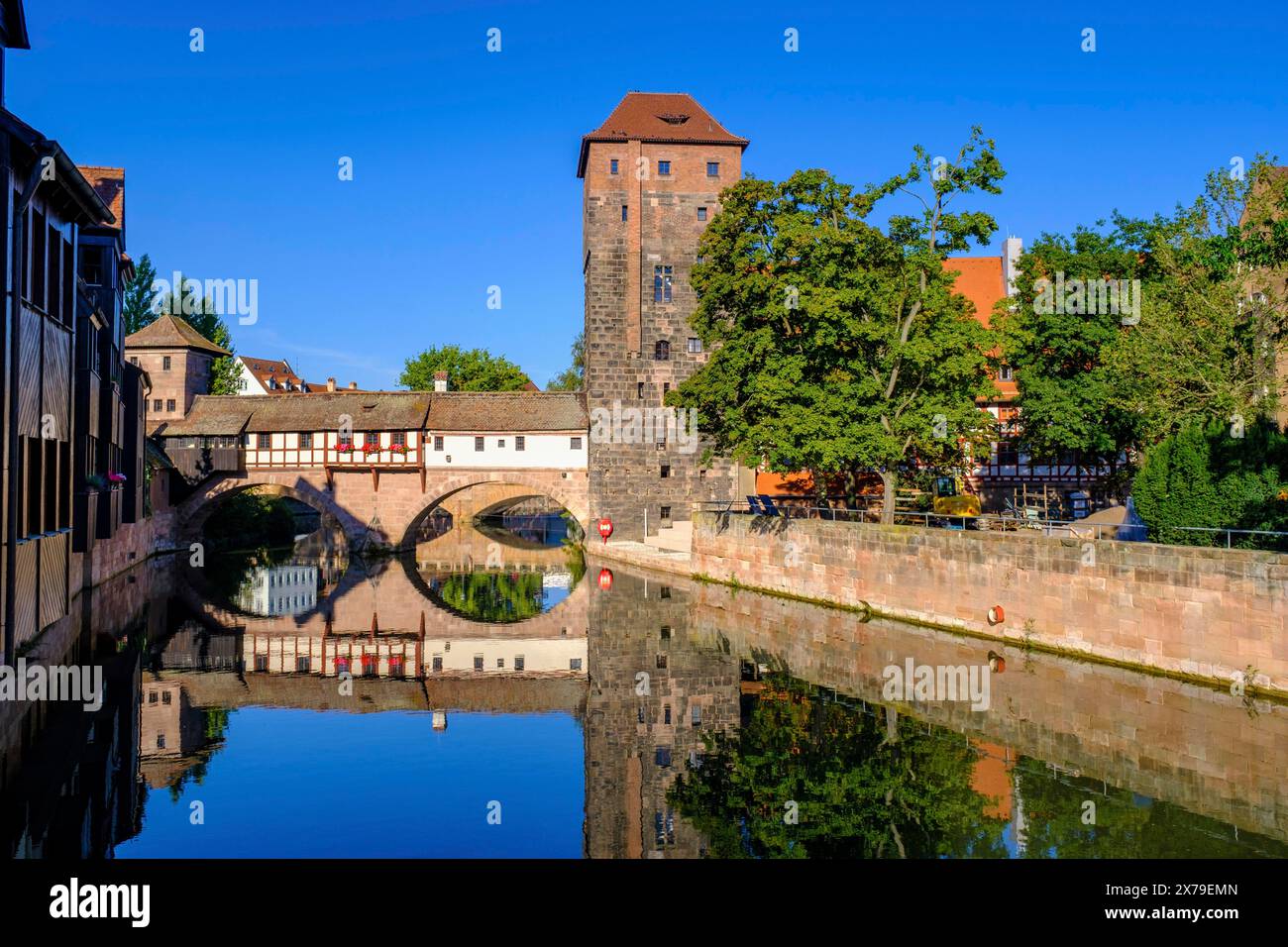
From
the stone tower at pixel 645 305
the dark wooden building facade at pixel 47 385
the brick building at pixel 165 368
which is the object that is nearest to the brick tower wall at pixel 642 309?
the stone tower at pixel 645 305

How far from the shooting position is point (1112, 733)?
14.8m

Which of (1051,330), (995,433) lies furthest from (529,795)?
(1051,330)

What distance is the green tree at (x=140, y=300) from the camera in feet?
206

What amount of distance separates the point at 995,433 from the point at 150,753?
21502 mm

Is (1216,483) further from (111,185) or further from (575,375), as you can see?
(575,375)

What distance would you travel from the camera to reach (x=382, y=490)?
45.6 metres

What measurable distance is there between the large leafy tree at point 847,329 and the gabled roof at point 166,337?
2919cm

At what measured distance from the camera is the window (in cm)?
4369

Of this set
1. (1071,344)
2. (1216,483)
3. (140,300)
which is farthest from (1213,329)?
(140,300)

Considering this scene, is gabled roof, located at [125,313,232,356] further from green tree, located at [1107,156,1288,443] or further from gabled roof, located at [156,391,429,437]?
green tree, located at [1107,156,1288,443]

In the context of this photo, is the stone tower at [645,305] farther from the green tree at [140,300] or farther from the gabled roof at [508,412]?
the green tree at [140,300]

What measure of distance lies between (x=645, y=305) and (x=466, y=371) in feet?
95.4

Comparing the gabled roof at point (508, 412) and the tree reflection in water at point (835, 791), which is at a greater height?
the gabled roof at point (508, 412)
